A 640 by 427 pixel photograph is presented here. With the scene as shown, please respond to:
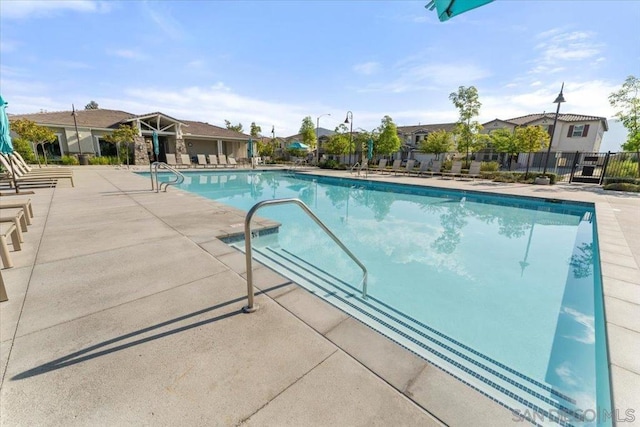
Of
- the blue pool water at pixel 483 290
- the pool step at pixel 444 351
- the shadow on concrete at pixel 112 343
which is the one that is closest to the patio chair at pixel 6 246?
the shadow on concrete at pixel 112 343

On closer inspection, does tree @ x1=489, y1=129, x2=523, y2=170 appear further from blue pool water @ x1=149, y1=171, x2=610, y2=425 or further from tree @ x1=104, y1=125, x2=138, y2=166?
tree @ x1=104, y1=125, x2=138, y2=166

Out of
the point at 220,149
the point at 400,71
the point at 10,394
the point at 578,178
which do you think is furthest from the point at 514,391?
the point at 220,149

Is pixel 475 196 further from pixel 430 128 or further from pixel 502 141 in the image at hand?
pixel 430 128

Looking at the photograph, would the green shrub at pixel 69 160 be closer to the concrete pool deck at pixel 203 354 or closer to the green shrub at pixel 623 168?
the concrete pool deck at pixel 203 354

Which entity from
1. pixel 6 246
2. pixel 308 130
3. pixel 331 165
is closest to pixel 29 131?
pixel 6 246

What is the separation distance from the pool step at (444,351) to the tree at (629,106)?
19.1m

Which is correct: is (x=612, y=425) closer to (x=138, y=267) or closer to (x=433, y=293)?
(x=433, y=293)

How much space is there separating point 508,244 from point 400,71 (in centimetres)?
1247

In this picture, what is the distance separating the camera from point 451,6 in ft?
10.8

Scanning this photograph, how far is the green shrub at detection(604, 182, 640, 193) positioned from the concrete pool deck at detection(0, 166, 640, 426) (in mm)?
14474

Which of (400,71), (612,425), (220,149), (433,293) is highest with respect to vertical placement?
→ (400,71)

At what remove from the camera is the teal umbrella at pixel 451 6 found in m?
3.12

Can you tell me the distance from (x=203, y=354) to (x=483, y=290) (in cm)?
425

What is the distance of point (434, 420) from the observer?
4.52 feet
